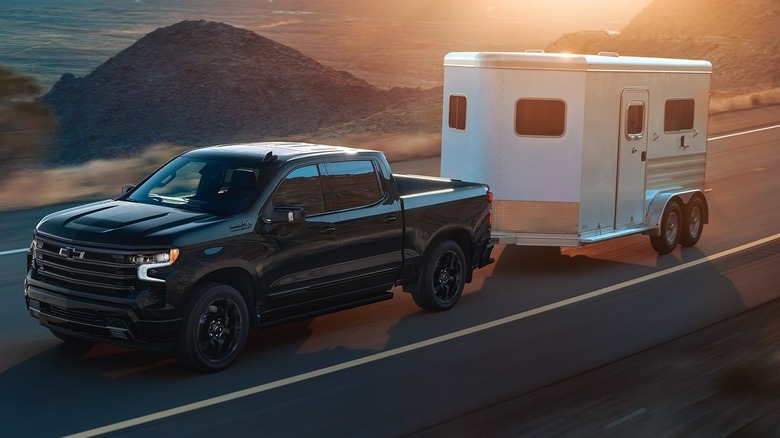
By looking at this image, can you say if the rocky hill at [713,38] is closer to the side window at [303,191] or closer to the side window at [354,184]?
the side window at [354,184]

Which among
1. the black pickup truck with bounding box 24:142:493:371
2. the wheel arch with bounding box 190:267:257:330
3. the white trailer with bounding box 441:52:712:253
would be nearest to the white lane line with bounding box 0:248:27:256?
the black pickup truck with bounding box 24:142:493:371

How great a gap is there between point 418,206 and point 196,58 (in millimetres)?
50805

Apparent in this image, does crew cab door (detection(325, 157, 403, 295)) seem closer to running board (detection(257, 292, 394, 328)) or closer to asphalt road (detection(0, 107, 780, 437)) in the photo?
running board (detection(257, 292, 394, 328))

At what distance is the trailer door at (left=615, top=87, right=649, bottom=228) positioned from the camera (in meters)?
14.2

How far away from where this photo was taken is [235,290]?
8.96 meters

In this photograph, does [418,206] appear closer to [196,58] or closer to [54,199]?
[54,199]

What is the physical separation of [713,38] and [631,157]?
60999 millimetres

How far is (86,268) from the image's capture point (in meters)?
8.62

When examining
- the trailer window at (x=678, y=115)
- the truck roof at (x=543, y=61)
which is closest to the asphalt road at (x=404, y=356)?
the trailer window at (x=678, y=115)

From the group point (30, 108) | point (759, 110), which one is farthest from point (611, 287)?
point (759, 110)

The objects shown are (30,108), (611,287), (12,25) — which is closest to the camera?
(611,287)

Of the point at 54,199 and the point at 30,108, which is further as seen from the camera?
the point at 30,108

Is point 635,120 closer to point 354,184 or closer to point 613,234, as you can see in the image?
point 613,234

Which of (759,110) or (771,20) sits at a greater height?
(771,20)
